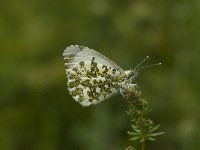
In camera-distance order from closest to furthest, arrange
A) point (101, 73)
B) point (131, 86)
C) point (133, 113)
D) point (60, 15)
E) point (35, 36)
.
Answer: point (133, 113) < point (131, 86) < point (101, 73) < point (35, 36) < point (60, 15)

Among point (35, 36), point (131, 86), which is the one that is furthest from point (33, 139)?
point (131, 86)

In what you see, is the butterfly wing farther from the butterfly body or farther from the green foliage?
the green foliage

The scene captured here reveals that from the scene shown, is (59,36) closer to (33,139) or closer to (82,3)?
(82,3)

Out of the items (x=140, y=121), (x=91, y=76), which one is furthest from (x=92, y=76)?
(x=140, y=121)

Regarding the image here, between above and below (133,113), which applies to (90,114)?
above

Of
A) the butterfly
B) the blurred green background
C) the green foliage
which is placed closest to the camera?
the green foliage

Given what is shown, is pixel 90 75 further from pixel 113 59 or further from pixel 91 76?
pixel 113 59

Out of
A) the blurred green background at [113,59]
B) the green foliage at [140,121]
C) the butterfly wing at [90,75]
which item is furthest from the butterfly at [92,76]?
the blurred green background at [113,59]

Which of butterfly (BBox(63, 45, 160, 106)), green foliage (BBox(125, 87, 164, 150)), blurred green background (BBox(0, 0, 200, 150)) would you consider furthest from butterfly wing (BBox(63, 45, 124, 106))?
blurred green background (BBox(0, 0, 200, 150))
